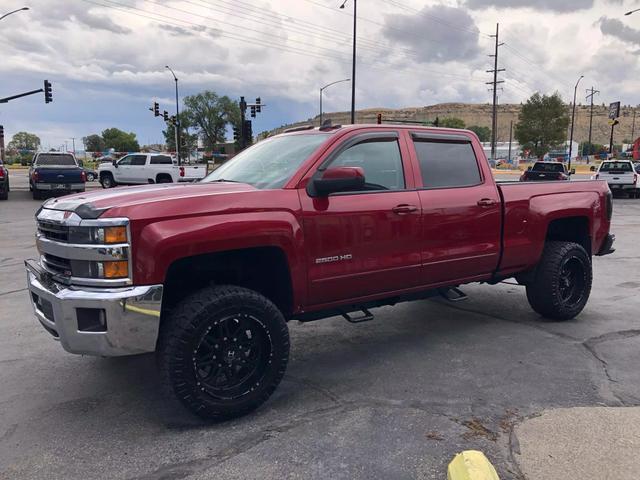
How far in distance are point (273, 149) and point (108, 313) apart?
2.11 m

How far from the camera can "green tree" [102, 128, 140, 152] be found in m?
125

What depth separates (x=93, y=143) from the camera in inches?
5374


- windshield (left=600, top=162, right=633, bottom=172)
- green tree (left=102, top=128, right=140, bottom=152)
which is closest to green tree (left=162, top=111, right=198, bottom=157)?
green tree (left=102, top=128, right=140, bottom=152)

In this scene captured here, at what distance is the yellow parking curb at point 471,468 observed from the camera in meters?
2.63

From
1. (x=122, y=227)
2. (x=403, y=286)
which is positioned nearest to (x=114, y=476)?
(x=122, y=227)

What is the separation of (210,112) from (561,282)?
9646 cm

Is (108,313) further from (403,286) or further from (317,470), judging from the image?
(403,286)

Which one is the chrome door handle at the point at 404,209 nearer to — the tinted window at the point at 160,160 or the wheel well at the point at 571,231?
the wheel well at the point at 571,231

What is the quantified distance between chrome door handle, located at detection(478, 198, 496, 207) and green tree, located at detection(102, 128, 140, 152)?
126m

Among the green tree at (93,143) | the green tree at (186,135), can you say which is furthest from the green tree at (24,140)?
the green tree at (186,135)

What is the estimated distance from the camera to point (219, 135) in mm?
97875

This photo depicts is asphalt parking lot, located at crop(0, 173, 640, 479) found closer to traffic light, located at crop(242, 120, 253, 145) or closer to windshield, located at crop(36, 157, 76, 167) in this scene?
windshield, located at crop(36, 157, 76, 167)

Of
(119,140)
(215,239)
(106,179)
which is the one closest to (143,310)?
(215,239)

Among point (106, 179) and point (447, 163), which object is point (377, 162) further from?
point (106, 179)
